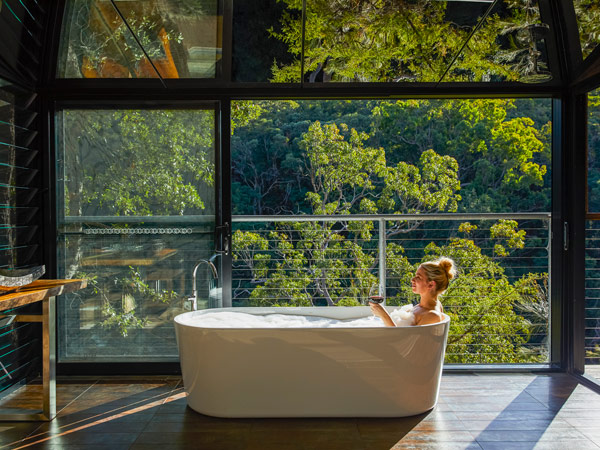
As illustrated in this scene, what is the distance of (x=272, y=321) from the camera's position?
3215 mm

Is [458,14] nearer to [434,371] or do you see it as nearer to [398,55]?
[398,55]

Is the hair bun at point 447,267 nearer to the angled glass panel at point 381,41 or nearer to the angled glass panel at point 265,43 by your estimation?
the angled glass panel at point 381,41

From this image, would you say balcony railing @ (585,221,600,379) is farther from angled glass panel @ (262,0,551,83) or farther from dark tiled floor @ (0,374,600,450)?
angled glass panel @ (262,0,551,83)

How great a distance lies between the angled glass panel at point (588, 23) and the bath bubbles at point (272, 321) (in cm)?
216

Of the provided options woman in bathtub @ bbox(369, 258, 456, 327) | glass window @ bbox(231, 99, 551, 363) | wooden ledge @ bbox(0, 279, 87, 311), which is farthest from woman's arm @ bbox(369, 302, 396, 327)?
glass window @ bbox(231, 99, 551, 363)

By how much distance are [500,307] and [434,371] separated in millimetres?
4822

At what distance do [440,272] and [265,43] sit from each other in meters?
1.92

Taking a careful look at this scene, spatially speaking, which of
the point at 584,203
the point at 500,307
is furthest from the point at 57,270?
the point at 500,307

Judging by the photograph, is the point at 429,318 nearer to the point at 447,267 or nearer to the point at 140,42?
the point at 447,267

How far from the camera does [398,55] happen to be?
3.58m

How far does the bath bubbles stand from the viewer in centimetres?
308

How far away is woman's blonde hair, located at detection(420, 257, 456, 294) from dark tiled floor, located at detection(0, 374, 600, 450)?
650 millimetres

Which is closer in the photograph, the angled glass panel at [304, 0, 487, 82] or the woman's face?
the woman's face

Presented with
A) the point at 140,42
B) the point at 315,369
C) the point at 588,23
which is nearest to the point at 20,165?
the point at 140,42
